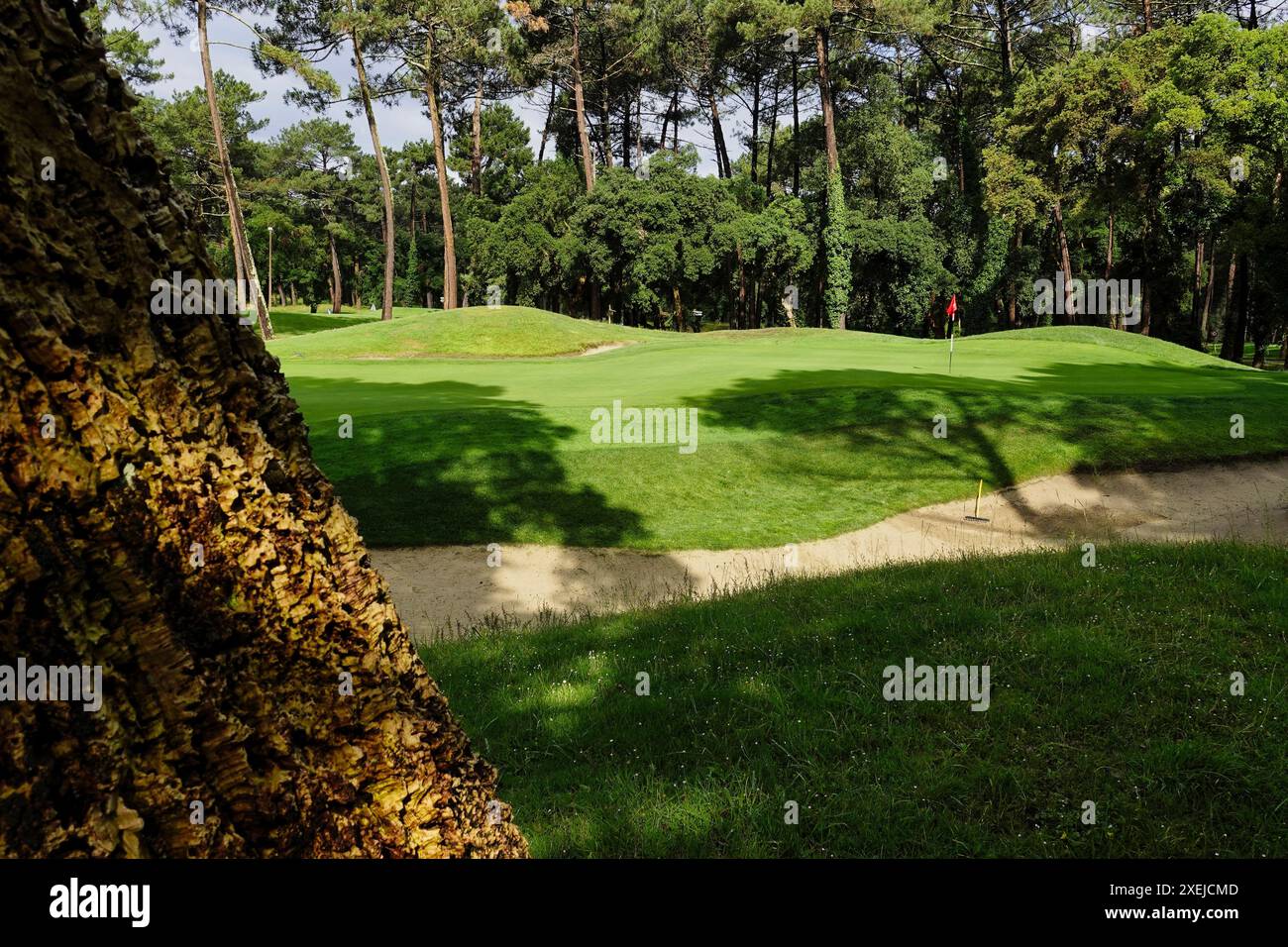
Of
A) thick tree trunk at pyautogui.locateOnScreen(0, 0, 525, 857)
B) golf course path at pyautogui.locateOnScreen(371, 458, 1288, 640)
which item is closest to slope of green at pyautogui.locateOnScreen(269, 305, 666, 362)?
→ golf course path at pyautogui.locateOnScreen(371, 458, 1288, 640)

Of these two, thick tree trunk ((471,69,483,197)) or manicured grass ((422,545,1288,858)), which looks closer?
manicured grass ((422,545,1288,858))

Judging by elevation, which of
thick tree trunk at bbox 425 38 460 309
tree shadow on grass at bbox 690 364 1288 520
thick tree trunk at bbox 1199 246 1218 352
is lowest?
tree shadow on grass at bbox 690 364 1288 520

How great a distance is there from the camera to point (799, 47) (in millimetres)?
56750

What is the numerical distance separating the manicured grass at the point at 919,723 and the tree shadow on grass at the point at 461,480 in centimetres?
670

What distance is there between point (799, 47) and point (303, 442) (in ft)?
206

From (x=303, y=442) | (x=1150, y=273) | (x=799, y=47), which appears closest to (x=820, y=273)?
(x=799, y=47)

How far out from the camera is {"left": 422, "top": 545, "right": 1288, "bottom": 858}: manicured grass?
3.53m

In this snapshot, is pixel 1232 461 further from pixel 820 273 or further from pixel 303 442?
pixel 820 273

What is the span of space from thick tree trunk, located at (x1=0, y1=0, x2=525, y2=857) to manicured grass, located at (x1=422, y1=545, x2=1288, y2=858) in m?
1.35

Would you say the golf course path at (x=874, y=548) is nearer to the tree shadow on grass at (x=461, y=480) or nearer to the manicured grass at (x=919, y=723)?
the tree shadow on grass at (x=461, y=480)

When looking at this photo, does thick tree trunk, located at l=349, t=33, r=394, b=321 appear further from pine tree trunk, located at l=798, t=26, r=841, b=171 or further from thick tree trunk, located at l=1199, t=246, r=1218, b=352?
thick tree trunk, located at l=1199, t=246, r=1218, b=352

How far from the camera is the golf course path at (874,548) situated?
11344 millimetres

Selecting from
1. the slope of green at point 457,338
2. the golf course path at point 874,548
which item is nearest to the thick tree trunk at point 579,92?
the slope of green at point 457,338

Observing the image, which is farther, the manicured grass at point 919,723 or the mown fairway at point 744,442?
the mown fairway at point 744,442
